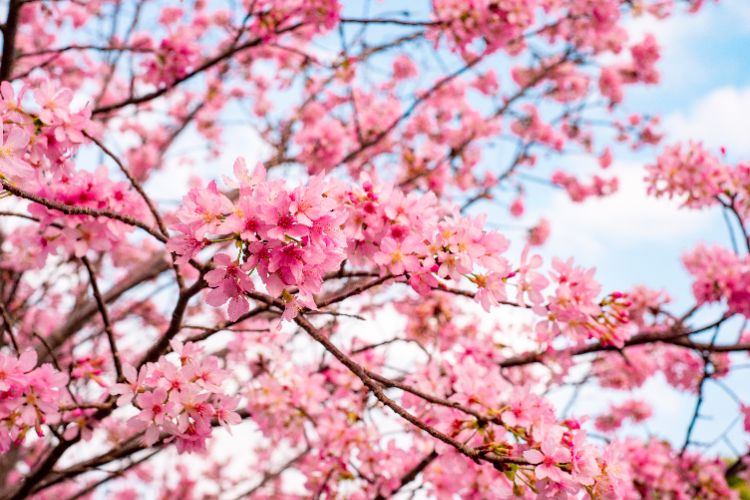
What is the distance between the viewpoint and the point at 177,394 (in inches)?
72.3

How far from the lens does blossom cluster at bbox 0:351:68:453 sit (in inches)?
75.8

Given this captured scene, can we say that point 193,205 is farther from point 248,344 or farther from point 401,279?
point 248,344

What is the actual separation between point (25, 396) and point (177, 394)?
0.60m

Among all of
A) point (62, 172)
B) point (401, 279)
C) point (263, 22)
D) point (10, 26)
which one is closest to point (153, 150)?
point (263, 22)

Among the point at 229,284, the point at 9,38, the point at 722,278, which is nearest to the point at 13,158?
the point at 229,284

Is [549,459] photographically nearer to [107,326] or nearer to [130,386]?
[130,386]

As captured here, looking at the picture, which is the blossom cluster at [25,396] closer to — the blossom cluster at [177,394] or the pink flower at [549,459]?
the blossom cluster at [177,394]

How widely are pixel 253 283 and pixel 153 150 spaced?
6022mm

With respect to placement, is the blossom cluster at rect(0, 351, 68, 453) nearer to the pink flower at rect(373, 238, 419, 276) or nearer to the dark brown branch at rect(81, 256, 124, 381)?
the dark brown branch at rect(81, 256, 124, 381)

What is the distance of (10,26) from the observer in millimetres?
2906

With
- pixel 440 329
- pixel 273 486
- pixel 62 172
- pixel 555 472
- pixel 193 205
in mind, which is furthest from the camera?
pixel 273 486

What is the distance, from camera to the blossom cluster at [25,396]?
75.8 inches

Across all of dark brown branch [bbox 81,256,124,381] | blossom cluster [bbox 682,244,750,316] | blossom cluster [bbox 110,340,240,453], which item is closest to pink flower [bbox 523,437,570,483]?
blossom cluster [bbox 110,340,240,453]

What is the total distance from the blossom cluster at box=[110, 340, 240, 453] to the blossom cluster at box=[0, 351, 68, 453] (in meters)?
0.32
